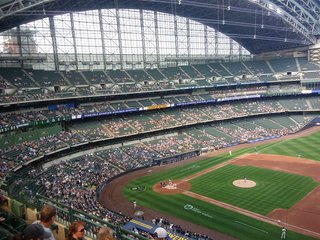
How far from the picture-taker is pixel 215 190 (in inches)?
1526

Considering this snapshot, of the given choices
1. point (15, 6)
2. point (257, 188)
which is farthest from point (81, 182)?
point (15, 6)

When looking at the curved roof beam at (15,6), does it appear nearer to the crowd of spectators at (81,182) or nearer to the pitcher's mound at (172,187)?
the crowd of spectators at (81,182)

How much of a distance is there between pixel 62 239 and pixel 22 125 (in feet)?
131

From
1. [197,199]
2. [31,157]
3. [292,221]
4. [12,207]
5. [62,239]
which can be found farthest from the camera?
[31,157]

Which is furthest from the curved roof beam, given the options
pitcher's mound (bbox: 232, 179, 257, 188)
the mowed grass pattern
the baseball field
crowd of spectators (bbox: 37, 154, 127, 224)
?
pitcher's mound (bbox: 232, 179, 257, 188)

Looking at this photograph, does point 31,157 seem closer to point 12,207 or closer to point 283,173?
point 12,207

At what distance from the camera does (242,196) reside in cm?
3612

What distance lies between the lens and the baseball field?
29172 millimetres

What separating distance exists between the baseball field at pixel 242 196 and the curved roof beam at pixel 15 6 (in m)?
27.7

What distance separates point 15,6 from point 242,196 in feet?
128

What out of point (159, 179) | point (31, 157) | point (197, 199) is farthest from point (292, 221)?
point (31, 157)

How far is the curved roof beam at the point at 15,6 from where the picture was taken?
131 ft

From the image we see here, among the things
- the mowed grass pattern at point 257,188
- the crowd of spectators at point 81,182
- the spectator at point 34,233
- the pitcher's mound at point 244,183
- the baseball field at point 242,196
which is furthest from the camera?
the pitcher's mound at point 244,183

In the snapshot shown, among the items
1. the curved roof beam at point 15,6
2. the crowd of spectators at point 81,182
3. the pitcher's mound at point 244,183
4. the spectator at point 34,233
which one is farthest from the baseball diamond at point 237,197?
the curved roof beam at point 15,6
